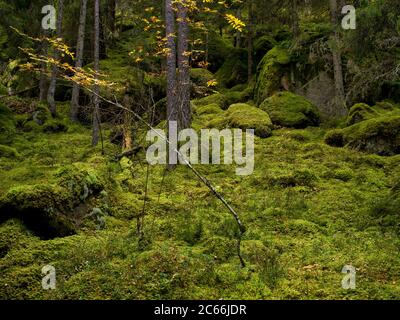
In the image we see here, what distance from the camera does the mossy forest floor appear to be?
5574 mm

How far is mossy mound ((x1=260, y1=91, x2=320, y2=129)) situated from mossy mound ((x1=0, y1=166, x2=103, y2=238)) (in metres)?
10.8

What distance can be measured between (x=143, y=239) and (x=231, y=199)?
3.60 m

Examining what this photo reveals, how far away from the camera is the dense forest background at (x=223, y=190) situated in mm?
5824

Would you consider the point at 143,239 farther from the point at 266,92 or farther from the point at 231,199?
the point at 266,92

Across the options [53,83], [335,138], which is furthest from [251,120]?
[53,83]

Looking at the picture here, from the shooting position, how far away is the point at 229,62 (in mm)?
26172

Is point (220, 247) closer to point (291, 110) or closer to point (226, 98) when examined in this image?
point (291, 110)

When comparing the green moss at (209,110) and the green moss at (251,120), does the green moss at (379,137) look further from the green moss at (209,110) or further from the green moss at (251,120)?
the green moss at (209,110)

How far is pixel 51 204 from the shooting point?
268 inches

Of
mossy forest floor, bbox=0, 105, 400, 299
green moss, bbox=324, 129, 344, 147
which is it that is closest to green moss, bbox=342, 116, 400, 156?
green moss, bbox=324, 129, 344, 147

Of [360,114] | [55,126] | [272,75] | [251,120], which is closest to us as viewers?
[360,114]

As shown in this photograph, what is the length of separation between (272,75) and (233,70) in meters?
6.28

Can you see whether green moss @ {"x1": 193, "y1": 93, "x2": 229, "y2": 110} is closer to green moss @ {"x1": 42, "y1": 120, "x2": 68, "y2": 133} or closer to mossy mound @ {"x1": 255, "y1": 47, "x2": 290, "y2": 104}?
mossy mound @ {"x1": 255, "y1": 47, "x2": 290, "y2": 104}

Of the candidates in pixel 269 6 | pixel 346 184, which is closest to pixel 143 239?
pixel 346 184
